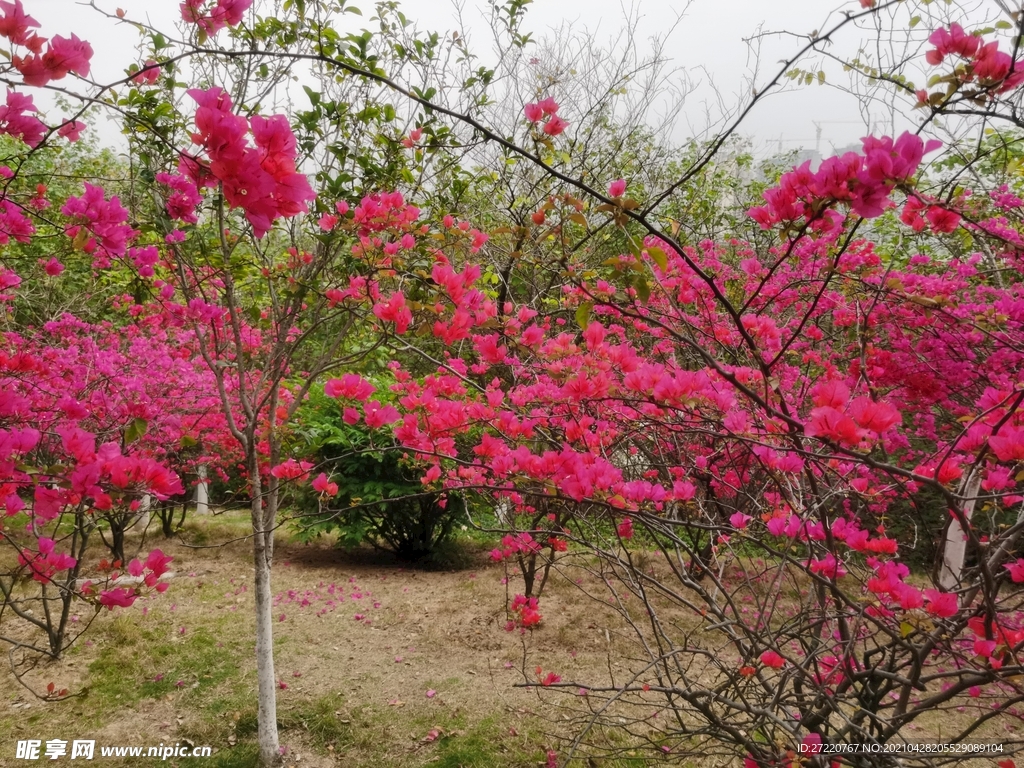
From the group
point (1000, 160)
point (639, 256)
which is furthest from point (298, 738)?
point (1000, 160)

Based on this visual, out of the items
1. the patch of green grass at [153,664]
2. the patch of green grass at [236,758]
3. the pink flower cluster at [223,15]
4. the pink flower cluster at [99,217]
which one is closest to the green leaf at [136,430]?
the pink flower cluster at [99,217]

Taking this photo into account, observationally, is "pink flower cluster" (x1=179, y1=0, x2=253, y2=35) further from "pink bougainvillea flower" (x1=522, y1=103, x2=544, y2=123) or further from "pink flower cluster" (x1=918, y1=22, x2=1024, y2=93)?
"pink flower cluster" (x1=918, y1=22, x2=1024, y2=93)

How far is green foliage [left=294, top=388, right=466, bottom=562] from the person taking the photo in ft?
19.4

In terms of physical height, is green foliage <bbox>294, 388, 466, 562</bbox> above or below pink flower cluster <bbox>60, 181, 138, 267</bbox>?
below

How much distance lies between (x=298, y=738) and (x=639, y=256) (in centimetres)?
332

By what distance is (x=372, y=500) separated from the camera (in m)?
5.79

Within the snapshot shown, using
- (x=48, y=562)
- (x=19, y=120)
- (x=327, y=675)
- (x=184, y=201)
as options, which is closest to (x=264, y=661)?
(x=327, y=675)

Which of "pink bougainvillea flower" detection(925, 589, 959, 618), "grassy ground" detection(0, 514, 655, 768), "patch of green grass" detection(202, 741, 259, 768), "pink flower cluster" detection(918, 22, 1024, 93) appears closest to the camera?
"pink flower cluster" detection(918, 22, 1024, 93)

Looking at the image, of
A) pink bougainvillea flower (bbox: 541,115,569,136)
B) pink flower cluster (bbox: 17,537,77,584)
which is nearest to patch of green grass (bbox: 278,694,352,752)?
pink flower cluster (bbox: 17,537,77,584)

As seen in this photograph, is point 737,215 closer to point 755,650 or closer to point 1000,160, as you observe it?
point 1000,160

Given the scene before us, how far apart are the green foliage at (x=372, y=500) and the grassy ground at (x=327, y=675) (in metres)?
0.64

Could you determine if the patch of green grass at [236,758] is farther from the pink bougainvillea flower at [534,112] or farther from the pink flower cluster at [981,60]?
the pink flower cluster at [981,60]

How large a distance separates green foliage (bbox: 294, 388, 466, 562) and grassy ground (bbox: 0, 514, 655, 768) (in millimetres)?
636

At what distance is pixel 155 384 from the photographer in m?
5.06
